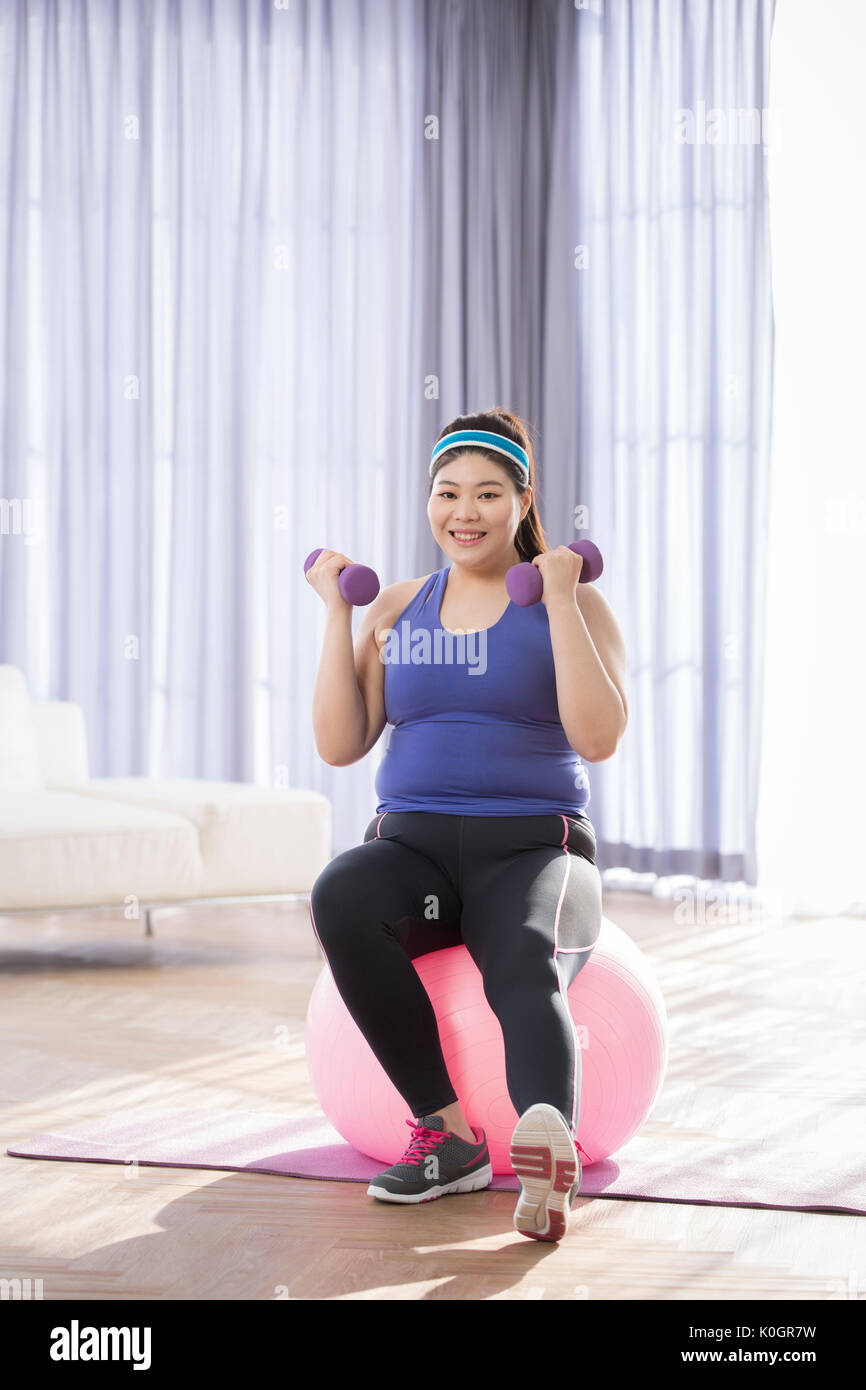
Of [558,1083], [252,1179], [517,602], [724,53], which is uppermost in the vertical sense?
[724,53]

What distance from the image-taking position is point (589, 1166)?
184 cm

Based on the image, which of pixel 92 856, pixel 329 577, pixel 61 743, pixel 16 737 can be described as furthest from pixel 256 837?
pixel 329 577

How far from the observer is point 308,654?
4.61 metres

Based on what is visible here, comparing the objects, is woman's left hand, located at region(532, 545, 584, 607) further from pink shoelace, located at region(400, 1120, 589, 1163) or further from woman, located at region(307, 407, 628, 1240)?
pink shoelace, located at region(400, 1120, 589, 1163)

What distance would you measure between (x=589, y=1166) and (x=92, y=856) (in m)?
1.68

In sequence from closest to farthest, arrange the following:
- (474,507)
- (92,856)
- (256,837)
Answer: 1. (474,507)
2. (92,856)
3. (256,837)

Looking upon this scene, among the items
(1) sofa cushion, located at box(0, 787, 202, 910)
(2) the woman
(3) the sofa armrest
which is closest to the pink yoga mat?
(2) the woman

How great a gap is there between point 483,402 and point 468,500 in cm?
276

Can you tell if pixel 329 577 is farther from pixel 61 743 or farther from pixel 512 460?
pixel 61 743

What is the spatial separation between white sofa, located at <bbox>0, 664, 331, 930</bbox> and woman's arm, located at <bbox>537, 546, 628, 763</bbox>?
1.65 metres

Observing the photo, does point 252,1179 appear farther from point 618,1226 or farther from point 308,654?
point 308,654

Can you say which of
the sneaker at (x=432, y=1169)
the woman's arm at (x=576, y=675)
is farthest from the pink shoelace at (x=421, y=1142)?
the woman's arm at (x=576, y=675)

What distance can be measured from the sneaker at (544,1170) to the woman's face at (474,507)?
31.5 inches
